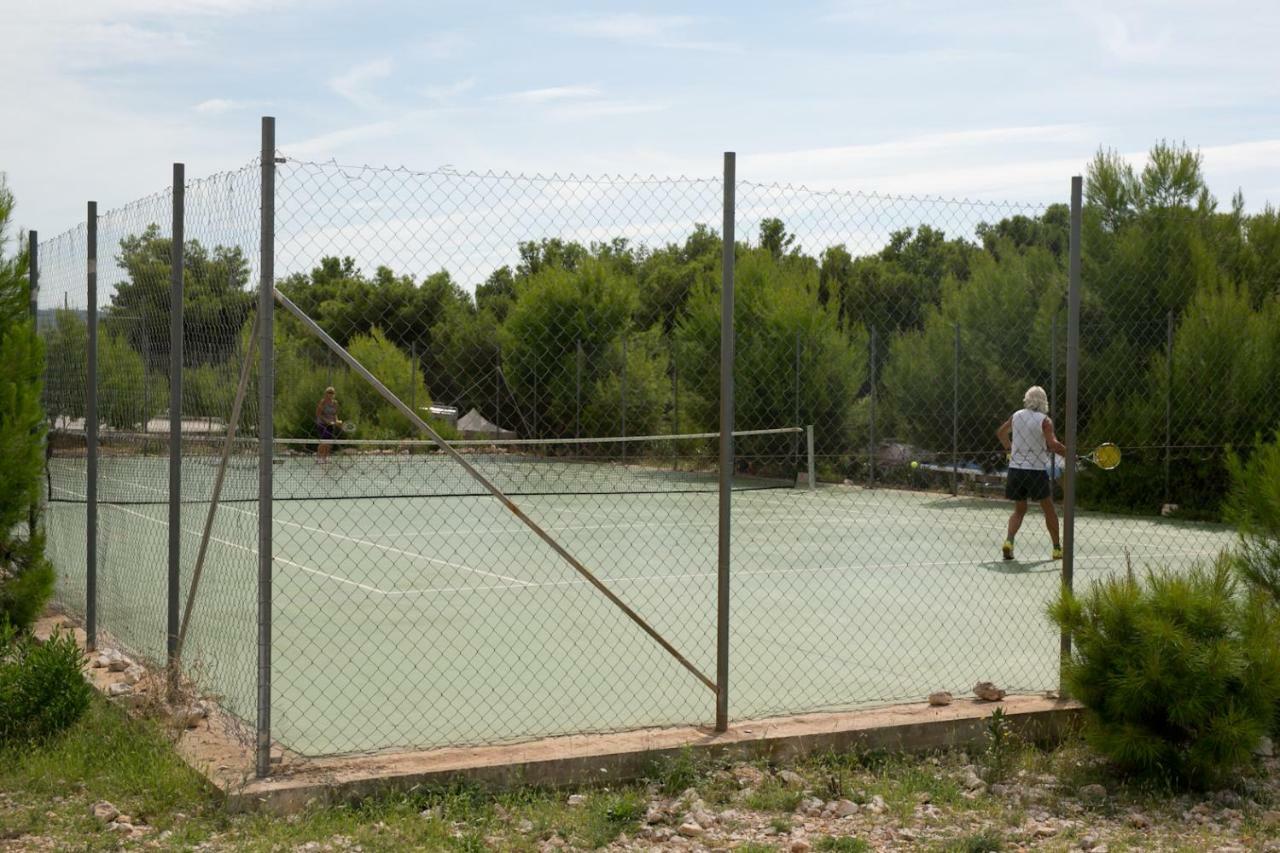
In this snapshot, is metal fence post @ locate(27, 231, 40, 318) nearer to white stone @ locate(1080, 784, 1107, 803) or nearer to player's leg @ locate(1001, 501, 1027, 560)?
white stone @ locate(1080, 784, 1107, 803)

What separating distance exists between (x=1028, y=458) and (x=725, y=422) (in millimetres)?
7102

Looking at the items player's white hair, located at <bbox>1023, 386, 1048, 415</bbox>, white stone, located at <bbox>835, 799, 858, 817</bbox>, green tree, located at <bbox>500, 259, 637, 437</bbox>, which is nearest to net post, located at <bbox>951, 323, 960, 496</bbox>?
player's white hair, located at <bbox>1023, 386, 1048, 415</bbox>

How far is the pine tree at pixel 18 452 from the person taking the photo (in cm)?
678

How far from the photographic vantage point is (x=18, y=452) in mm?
6793

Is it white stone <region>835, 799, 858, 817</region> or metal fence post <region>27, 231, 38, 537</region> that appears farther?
metal fence post <region>27, 231, 38, 537</region>

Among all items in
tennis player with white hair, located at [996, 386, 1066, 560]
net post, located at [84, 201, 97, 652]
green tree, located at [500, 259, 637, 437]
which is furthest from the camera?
tennis player with white hair, located at [996, 386, 1066, 560]

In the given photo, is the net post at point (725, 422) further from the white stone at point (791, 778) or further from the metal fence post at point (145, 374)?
the metal fence post at point (145, 374)

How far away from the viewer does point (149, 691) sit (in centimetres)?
582

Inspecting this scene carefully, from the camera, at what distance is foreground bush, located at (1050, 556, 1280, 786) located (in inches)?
199

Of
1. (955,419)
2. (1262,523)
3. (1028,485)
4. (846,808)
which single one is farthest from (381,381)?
(955,419)

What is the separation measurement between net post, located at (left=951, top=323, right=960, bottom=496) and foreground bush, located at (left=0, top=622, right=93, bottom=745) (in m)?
12.4

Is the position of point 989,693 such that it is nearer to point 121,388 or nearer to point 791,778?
point 791,778

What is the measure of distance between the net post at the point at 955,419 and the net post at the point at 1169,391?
93.1 inches

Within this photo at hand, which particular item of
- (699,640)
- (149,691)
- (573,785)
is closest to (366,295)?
(149,691)
